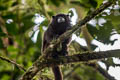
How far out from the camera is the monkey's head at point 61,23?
16.3 feet

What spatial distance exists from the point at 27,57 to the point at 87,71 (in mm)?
1531

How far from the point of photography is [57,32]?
4.91 m

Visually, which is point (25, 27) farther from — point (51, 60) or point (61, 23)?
point (51, 60)

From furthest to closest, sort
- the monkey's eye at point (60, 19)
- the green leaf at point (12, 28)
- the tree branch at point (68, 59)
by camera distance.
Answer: the green leaf at point (12, 28) < the monkey's eye at point (60, 19) < the tree branch at point (68, 59)

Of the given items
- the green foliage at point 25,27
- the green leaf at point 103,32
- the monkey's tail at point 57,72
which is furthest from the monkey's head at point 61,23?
the green leaf at point 103,32

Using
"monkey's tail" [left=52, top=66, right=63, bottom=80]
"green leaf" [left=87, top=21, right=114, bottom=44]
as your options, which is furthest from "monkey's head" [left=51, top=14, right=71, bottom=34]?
"green leaf" [left=87, top=21, right=114, bottom=44]

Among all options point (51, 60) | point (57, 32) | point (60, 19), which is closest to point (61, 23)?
point (60, 19)

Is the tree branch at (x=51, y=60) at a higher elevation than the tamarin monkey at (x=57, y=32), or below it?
below

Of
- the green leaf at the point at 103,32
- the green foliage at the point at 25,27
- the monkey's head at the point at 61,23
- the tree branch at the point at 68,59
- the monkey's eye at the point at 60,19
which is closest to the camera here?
the tree branch at the point at 68,59

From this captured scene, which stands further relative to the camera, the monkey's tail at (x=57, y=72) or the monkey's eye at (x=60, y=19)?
the monkey's eye at (x=60, y=19)

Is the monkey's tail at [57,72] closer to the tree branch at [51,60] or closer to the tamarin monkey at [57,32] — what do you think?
the tamarin monkey at [57,32]

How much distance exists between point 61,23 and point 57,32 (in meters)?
0.37

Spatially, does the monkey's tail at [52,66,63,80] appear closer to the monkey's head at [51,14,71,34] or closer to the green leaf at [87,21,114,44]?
the monkey's head at [51,14,71,34]

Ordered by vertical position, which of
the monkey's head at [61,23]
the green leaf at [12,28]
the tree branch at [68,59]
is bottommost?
the tree branch at [68,59]
